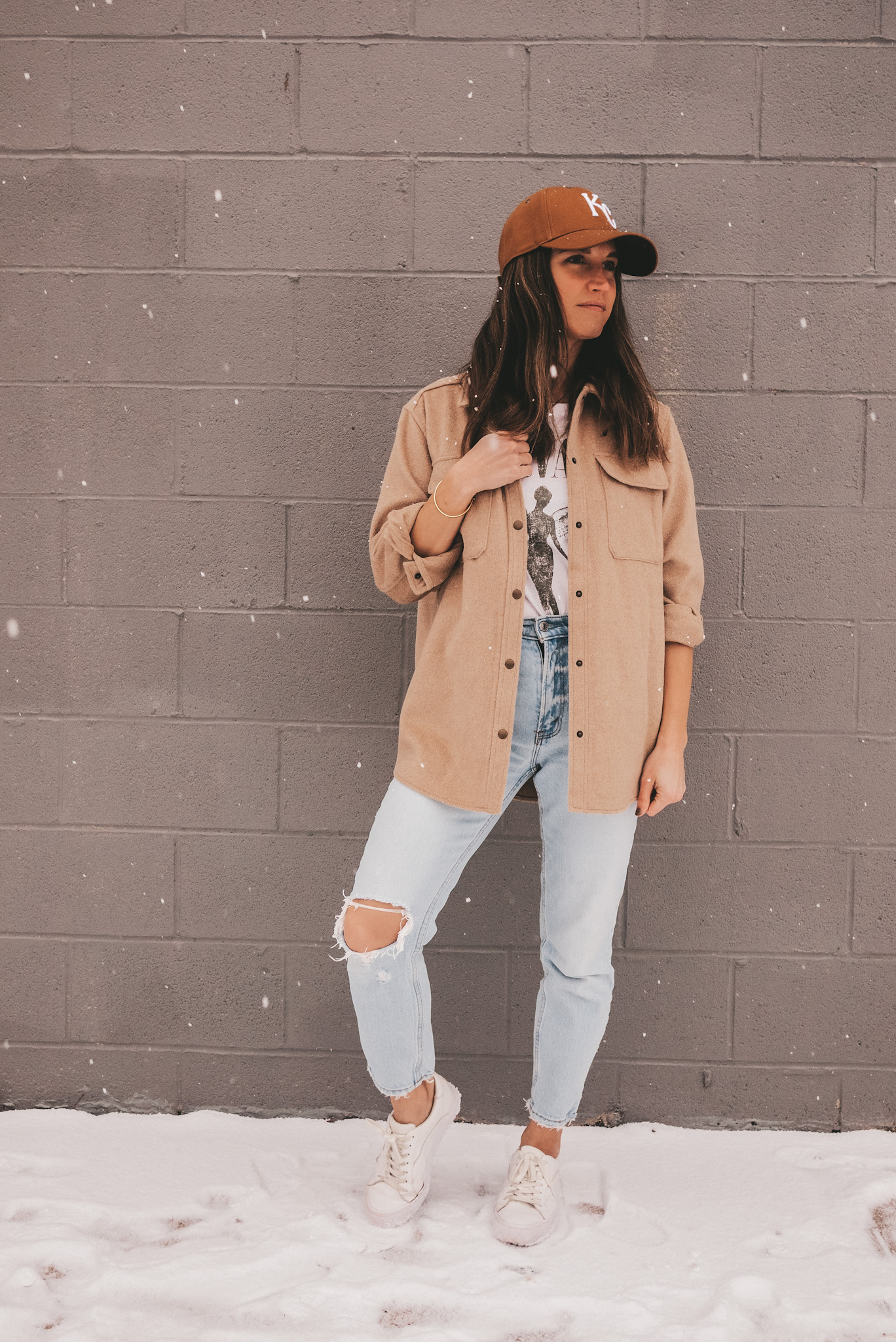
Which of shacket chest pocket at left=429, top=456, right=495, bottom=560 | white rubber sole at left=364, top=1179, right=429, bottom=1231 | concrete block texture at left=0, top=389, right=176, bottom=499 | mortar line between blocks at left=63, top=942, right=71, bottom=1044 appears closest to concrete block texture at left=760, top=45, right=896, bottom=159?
shacket chest pocket at left=429, top=456, right=495, bottom=560

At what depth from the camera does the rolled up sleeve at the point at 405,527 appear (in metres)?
1.83

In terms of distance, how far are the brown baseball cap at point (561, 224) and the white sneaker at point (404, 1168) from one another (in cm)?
169

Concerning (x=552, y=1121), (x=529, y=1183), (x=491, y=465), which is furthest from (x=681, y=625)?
(x=529, y=1183)

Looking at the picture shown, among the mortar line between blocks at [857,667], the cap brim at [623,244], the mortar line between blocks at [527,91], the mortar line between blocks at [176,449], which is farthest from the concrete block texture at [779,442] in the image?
the mortar line between blocks at [176,449]

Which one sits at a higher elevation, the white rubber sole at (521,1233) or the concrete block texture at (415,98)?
the concrete block texture at (415,98)

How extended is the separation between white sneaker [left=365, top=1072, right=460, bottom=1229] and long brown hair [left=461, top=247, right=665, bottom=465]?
4.43ft

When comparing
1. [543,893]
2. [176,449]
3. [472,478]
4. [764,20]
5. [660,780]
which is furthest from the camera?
[176,449]

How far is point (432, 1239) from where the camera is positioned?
190 centimetres

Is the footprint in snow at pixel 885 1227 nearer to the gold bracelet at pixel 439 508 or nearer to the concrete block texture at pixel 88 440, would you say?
the gold bracelet at pixel 439 508

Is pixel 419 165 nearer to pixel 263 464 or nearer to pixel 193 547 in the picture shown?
pixel 263 464

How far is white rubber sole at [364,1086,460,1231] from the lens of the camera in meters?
1.92

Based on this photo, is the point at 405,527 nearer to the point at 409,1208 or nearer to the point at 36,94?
the point at 409,1208

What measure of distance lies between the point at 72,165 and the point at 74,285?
0.93 feet

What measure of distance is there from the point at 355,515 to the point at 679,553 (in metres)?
0.82
